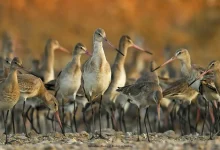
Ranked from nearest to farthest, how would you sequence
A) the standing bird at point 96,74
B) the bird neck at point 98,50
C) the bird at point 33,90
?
the standing bird at point 96,74, the bird neck at point 98,50, the bird at point 33,90

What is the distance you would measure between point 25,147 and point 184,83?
4.54m

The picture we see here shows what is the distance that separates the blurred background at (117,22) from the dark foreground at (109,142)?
25073 mm

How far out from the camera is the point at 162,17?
59500 mm

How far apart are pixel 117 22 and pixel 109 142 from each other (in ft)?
145

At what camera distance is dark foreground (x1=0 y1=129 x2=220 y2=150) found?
10062mm

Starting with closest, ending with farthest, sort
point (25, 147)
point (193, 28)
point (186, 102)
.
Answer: point (25, 147), point (186, 102), point (193, 28)

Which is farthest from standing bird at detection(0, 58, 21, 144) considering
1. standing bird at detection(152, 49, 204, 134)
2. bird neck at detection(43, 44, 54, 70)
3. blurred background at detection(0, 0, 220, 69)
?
blurred background at detection(0, 0, 220, 69)

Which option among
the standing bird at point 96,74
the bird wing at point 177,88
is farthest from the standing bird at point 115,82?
the standing bird at point 96,74

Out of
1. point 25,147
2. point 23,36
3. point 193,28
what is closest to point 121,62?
point 25,147

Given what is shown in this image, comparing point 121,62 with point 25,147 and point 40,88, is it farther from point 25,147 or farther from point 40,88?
point 25,147

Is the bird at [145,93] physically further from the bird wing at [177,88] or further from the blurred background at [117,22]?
the blurred background at [117,22]

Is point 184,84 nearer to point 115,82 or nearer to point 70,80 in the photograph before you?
point 115,82

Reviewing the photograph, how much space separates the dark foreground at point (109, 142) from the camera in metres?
10.1

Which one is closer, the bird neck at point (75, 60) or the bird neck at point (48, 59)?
the bird neck at point (75, 60)
